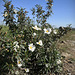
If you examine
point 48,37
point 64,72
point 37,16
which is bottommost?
point 64,72

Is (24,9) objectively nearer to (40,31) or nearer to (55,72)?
(40,31)

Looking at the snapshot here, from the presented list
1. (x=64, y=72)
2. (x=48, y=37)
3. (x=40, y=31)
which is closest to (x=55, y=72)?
(x=64, y=72)

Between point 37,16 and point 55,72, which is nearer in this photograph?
point 55,72

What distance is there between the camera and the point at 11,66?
155 cm

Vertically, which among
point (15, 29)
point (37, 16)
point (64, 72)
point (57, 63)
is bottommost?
point (64, 72)

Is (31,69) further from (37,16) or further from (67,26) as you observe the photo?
(37,16)

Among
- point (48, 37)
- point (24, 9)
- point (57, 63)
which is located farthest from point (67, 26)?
point (24, 9)

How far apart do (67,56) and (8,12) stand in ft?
6.26

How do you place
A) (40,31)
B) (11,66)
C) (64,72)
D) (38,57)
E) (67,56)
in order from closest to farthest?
(11,66), (38,57), (40,31), (64,72), (67,56)

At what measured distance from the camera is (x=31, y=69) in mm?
2061

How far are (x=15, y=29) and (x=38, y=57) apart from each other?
706 mm

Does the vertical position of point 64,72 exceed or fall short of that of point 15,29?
it falls short

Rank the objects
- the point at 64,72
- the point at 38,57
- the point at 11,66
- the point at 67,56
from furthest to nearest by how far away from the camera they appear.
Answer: the point at 67,56 → the point at 64,72 → the point at 38,57 → the point at 11,66

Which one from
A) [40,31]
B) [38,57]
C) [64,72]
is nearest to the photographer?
[38,57]
